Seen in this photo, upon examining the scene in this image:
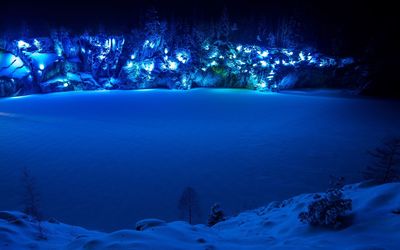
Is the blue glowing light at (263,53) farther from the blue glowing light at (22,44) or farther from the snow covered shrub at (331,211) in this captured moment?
the snow covered shrub at (331,211)

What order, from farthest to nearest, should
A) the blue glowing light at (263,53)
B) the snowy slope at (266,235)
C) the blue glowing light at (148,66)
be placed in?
the blue glowing light at (148,66) → the blue glowing light at (263,53) → the snowy slope at (266,235)

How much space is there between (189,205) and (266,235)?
4.49 meters

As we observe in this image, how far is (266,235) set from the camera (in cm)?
582

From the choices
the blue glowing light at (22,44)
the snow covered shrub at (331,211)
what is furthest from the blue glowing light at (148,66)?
the snow covered shrub at (331,211)

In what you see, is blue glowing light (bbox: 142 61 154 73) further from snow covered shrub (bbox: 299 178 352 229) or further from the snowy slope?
snow covered shrub (bbox: 299 178 352 229)

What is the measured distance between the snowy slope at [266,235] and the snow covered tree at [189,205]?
3.57 meters

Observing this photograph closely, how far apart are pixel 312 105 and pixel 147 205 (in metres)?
24.7

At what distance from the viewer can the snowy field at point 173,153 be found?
440 inches

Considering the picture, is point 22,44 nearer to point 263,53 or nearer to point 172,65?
point 172,65

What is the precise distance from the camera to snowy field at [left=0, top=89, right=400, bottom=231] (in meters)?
11.2

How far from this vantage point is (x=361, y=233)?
4570mm

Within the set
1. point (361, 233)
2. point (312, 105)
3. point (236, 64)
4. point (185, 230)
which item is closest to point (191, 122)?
point (312, 105)

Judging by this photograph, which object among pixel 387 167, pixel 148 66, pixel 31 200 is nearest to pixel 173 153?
pixel 31 200

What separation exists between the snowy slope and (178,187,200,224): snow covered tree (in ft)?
11.7
